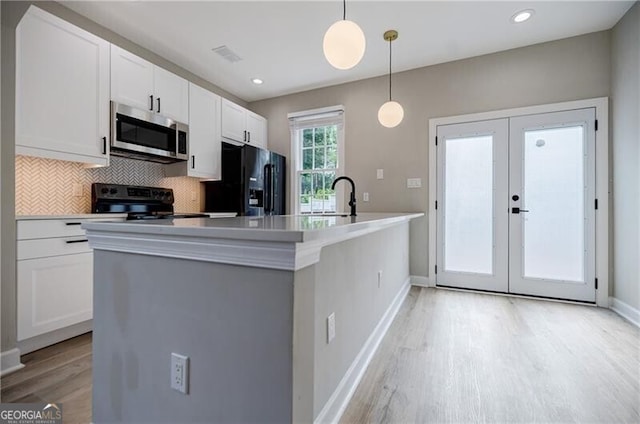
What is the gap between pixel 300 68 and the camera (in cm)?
371

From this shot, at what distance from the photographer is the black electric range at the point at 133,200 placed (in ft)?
8.91

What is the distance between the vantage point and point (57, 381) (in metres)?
1.61

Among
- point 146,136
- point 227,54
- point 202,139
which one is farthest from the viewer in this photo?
point 202,139

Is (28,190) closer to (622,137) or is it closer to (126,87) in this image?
(126,87)

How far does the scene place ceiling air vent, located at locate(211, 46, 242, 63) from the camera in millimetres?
3246

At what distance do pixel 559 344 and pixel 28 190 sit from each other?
4.17 m

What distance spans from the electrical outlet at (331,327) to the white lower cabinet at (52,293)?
6.81 ft

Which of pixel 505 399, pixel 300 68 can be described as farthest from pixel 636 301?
pixel 300 68

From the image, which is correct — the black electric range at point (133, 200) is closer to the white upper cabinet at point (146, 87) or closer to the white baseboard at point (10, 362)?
the white upper cabinet at point (146, 87)

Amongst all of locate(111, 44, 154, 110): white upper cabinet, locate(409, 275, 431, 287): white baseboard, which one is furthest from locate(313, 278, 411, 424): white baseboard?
locate(111, 44, 154, 110): white upper cabinet

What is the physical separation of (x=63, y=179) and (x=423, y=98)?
392 cm

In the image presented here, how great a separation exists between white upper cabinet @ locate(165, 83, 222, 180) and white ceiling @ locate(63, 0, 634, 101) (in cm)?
46

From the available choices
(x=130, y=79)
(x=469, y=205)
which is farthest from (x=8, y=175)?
(x=469, y=205)

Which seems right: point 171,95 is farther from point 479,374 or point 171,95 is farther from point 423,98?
point 479,374
